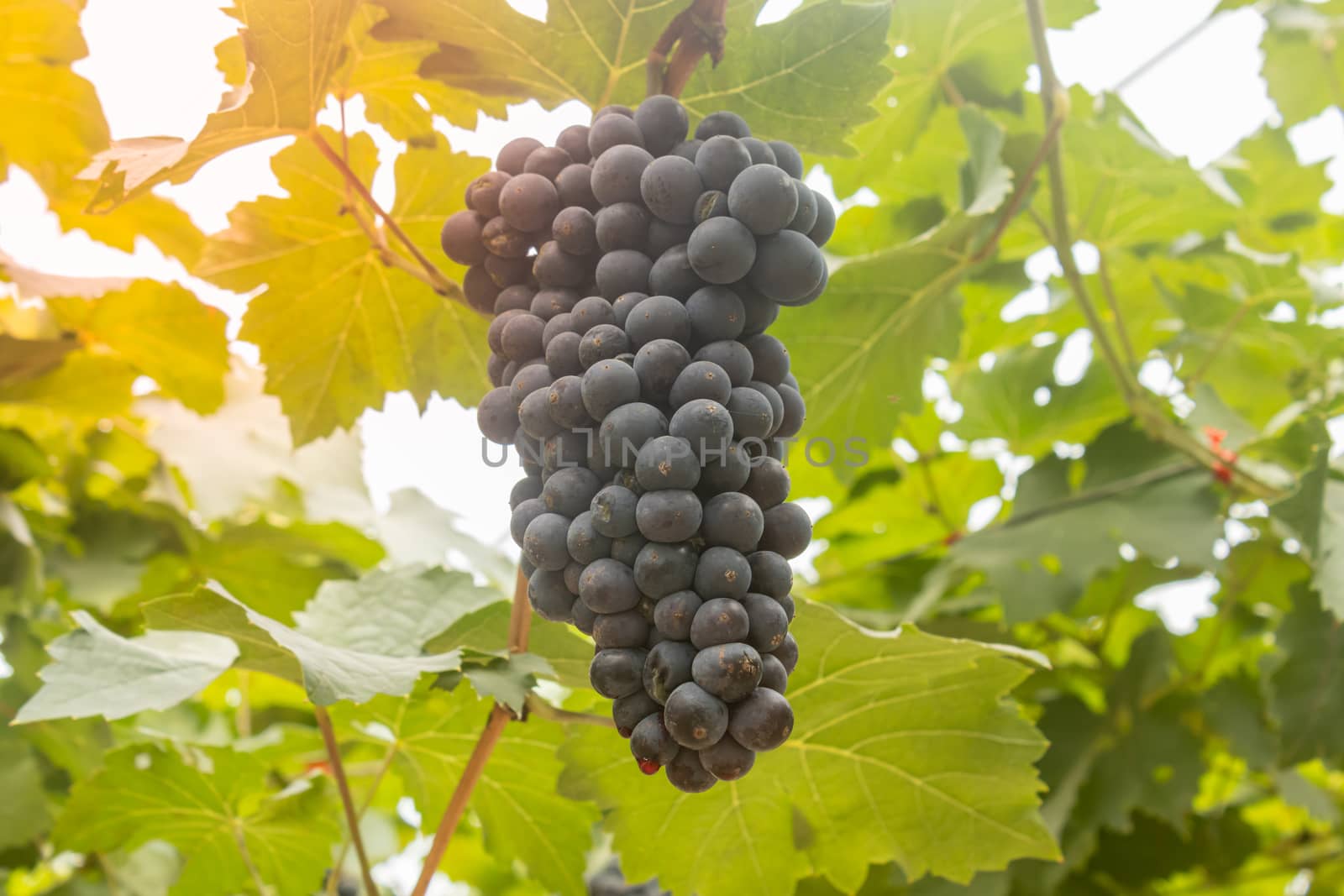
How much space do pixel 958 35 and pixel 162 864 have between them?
5.09ft

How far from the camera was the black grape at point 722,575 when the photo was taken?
1.89 feet

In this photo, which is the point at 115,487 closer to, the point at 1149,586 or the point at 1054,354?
the point at 1054,354

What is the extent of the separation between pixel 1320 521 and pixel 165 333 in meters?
1.46

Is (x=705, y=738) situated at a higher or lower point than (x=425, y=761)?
higher

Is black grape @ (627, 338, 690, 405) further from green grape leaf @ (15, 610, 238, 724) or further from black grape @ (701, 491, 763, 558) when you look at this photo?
green grape leaf @ (15, 610, 238, 724)

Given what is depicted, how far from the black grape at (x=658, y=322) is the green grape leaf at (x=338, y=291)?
1.44ft

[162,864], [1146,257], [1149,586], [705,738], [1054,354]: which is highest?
[705,738]

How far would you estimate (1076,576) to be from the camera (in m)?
1.33

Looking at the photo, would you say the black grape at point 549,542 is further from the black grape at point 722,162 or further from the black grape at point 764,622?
the black grape at point 722,162

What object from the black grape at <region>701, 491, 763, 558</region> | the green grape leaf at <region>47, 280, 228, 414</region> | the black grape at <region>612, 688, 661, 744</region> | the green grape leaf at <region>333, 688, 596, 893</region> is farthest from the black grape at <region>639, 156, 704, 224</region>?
the green grape leaf at <region>47, 280, 228, 414</region>

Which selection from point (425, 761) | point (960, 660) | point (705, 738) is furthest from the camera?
point (425, 761)

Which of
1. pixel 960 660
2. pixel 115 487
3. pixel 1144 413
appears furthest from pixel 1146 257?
pixel 115 487

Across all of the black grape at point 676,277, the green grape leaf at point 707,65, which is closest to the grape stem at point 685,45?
the green grape leaf at point 707,65

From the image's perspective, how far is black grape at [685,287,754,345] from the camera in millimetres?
657
